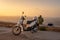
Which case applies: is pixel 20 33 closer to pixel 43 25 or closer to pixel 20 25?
pixel 20 25

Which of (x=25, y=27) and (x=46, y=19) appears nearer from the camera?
(x=25, y=27)

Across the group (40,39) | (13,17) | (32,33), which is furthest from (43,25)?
(40,39)

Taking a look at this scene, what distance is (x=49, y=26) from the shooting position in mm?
13789

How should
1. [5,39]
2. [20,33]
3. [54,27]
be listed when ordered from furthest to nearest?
[54,27] → [20,33] → [5,39]

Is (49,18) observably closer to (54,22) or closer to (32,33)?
(54,22)

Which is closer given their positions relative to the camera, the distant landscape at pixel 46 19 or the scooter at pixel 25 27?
the scooter at pixel 25 27

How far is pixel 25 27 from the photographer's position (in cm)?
992

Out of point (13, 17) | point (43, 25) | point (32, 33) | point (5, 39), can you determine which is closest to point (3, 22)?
point (13, 17)

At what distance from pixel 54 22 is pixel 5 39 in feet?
21.2

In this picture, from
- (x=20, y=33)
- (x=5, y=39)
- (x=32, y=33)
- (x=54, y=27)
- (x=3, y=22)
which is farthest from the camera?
(x=3, y=22)

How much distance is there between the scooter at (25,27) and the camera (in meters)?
9.59

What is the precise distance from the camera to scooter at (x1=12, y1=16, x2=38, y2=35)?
378 inches

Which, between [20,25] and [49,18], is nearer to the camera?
[20,25]

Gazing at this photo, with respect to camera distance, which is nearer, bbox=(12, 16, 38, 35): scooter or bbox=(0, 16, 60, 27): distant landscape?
bbox=(12, 16, 38, 35): scooter
